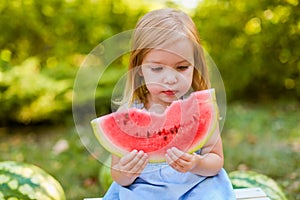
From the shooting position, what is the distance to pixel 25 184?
9.62 ft

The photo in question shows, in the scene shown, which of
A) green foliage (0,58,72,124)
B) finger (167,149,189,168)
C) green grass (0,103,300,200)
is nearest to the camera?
finger (167,149,189,168)

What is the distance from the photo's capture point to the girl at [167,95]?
81.5 inches

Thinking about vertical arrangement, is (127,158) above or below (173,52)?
below

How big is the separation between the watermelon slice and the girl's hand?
0.09 feet

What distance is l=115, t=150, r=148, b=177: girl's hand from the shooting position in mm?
2061

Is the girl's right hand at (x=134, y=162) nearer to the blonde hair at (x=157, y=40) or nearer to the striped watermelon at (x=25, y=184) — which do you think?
the blonde hair at (x=157, y=40)

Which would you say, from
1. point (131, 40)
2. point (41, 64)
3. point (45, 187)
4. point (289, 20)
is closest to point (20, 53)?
point (41, 64)

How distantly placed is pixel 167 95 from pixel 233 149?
3477mm

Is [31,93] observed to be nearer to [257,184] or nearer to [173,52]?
[257,184]

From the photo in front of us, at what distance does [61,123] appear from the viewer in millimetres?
6371

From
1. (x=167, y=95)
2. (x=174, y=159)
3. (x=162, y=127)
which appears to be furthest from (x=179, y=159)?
Answer: (x=167, y=95)

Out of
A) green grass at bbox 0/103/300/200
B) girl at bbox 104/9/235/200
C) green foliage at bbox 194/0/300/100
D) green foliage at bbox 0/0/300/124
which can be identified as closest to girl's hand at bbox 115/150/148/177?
girl at bbox 104/9/235/200

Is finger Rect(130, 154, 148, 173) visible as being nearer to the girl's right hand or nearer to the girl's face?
the girl's right hand

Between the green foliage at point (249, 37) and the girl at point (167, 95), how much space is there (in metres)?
4.40
